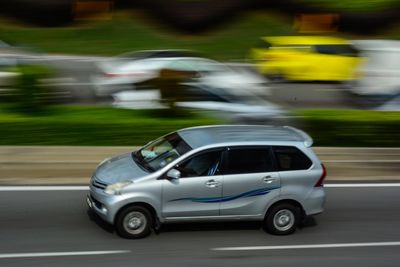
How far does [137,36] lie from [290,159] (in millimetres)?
→ 19256

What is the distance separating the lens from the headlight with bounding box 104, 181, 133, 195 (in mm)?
9328

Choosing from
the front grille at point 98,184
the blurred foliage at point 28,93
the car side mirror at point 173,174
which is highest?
the blurred foliage at point 28,93

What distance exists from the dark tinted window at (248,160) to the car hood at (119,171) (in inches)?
47.7

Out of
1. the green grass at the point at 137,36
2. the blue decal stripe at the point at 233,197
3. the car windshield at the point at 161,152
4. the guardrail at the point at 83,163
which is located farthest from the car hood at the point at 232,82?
the green grass at the point at 137,36

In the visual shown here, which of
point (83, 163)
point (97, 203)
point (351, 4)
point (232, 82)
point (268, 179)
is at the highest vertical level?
point (351, 4)

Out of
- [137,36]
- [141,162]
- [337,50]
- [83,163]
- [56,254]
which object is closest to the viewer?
[56,254]

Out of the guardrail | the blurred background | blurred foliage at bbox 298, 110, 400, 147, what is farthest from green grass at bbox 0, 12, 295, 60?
the guardrail

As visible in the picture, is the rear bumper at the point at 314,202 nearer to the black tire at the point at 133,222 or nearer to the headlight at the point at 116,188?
the black tire at the point at 133,222

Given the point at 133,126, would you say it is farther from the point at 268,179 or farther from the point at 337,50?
the point at 337,50

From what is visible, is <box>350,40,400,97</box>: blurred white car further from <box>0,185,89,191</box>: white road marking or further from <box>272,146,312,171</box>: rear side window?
<box>0,185,89,191</box>: white road marking

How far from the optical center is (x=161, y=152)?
33.0ft

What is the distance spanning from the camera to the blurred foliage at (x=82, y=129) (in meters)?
12.9

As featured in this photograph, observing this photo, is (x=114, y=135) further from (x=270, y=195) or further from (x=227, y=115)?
(x=270, y=195)

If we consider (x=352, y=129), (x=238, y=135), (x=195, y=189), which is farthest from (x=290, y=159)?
(x=352, y=129)
